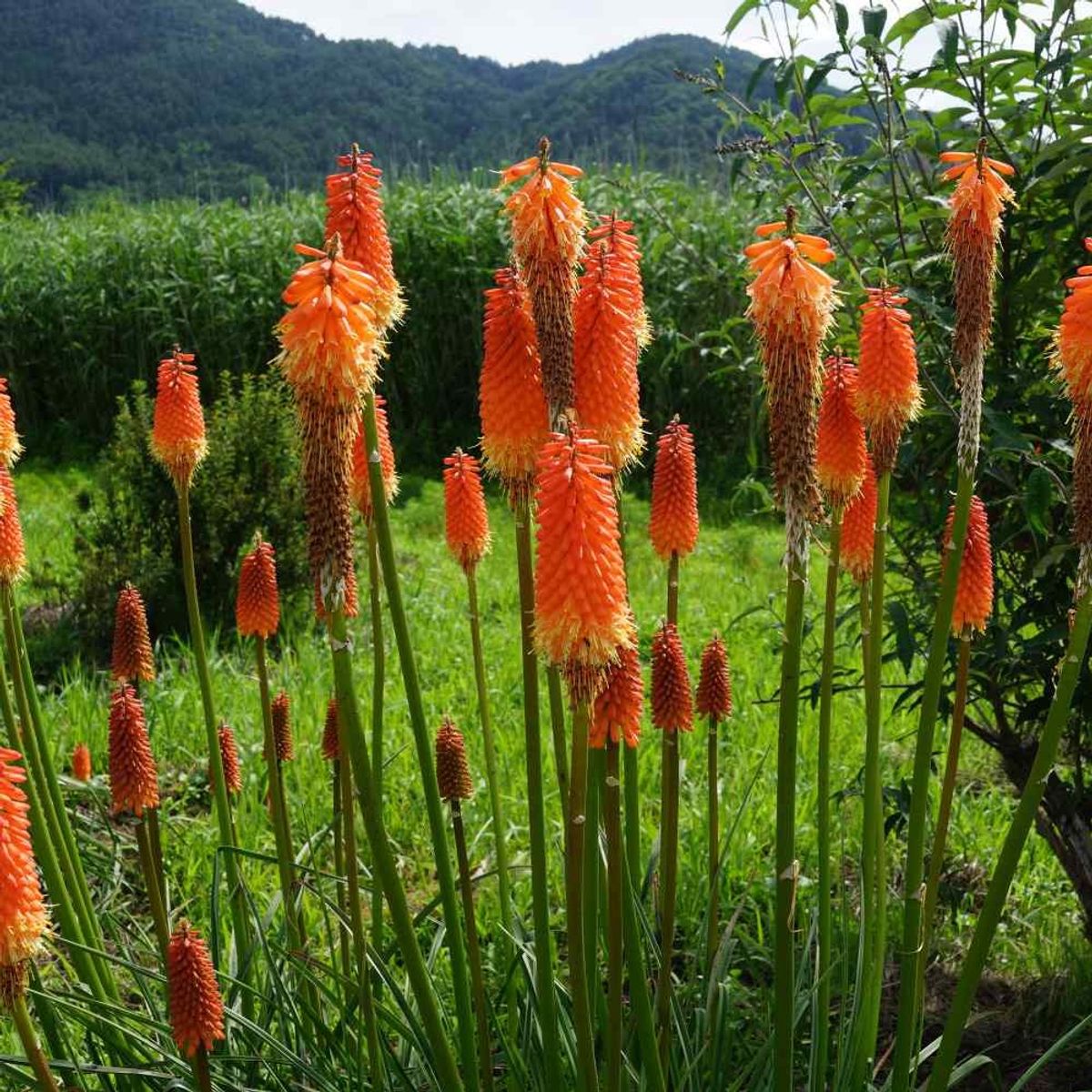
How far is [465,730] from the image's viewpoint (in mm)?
5871

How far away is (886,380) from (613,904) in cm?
107

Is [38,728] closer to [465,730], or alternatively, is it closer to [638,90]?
[465,730]

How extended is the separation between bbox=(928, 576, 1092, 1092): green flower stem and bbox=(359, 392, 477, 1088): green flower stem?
33.1 inches

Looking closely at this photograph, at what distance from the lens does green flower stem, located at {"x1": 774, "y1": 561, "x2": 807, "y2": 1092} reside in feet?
5.47

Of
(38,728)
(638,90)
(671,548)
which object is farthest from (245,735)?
(638,90)

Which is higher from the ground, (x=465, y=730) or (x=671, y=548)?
(x=671, y=548)

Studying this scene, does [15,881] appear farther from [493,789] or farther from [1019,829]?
[1019,829]

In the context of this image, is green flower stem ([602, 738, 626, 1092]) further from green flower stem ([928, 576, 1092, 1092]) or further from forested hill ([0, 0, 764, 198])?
forested hill ([0, 0, 764, 198])

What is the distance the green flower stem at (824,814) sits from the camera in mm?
2229

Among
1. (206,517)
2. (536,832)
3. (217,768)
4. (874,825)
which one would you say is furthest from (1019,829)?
(206,517)

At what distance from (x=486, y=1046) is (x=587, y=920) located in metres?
0.61

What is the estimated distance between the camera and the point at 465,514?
8.91 feet

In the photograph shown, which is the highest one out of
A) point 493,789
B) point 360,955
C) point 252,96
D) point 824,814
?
point 252,96

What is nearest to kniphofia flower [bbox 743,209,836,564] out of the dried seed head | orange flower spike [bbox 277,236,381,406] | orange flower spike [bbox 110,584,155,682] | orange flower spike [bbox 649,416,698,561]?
orange flower spike [bbox 277,236,381,406]
